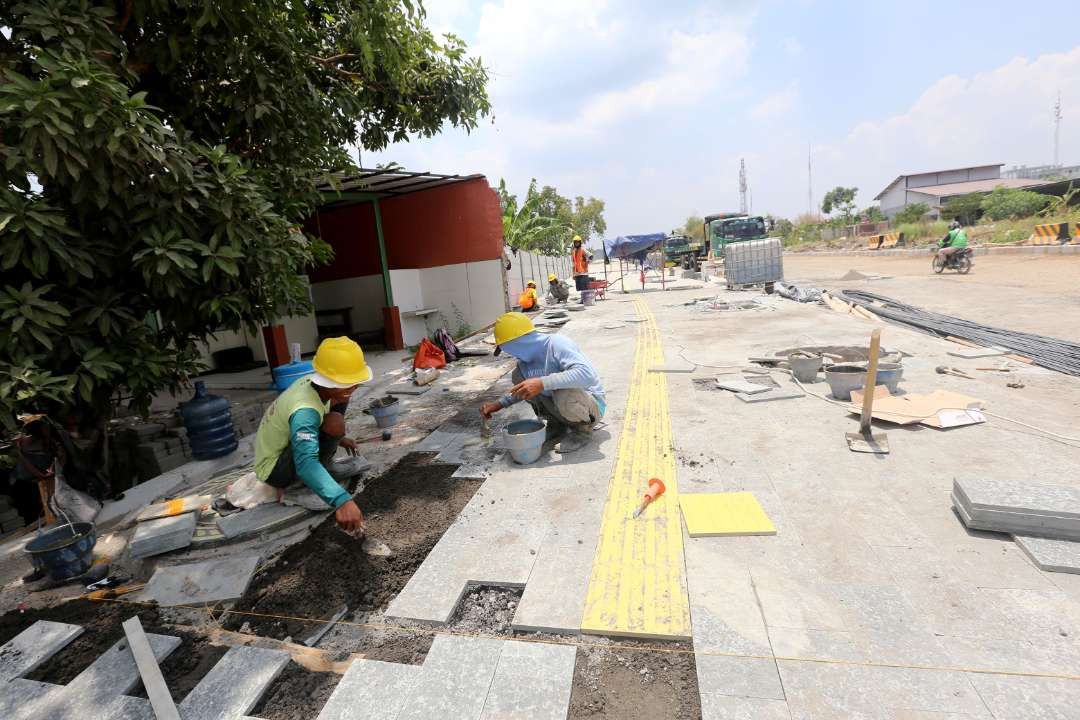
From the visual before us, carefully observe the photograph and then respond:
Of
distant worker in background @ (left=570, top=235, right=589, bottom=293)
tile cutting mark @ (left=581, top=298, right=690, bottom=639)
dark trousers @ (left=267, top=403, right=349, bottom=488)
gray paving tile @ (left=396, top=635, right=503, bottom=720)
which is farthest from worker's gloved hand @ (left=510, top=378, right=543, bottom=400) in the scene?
distant worker in background @ (left=570, top=235, right=589, bottom=293)

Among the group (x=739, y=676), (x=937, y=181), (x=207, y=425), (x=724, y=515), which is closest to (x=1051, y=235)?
(x=724, y=515)

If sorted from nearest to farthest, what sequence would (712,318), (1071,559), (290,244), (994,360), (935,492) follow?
(1071,559)
(935,492)
(290,244)
(994,360)
(712,318)

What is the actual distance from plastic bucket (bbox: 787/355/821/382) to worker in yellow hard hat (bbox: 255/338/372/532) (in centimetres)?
489

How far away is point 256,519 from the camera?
3.53 m

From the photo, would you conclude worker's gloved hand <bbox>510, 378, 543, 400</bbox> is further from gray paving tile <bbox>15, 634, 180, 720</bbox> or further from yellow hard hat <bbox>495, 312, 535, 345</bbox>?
gray paving tile <bbox>15, 634, 180, 720</bbox>

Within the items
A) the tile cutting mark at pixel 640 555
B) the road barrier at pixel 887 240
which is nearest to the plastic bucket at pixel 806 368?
the tile cutting mark at pixel 640 555

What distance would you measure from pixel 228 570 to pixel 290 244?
9.07ft

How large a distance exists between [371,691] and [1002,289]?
15.4 m

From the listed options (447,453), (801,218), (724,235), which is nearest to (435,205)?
(447,453)

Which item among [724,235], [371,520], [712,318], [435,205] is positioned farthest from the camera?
[724,235]

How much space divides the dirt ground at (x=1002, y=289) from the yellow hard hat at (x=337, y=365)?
31.0 feet

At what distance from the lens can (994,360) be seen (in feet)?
20.4

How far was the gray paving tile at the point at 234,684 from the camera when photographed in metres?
2.06

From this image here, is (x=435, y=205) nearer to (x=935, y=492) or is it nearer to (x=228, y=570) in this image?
(x=228, y=570)
